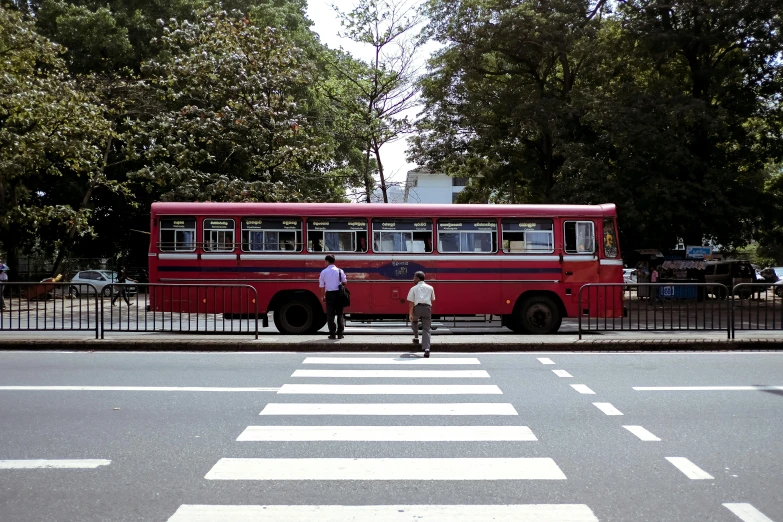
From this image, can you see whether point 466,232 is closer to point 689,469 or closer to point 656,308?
point 656,308

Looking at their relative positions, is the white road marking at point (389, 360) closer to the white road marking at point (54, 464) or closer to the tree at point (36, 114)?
the white road marking at point (54, 464)

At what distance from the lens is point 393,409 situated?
8.40 metres

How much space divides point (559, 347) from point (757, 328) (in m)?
4.46

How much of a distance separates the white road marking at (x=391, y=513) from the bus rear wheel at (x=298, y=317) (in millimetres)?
12063

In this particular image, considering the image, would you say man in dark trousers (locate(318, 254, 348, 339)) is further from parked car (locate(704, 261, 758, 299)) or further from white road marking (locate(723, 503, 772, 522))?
parked car (locate(704, 261, 758, 299))

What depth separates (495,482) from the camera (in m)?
5.68

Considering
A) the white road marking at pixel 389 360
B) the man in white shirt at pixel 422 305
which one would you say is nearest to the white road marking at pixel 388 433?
the white road marking at pixel 389 360

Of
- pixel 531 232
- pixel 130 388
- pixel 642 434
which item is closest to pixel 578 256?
pixel 531 232

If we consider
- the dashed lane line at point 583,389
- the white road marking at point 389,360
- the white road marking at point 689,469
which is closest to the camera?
the white road marking at point 689,469

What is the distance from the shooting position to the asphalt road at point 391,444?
5.15 metres

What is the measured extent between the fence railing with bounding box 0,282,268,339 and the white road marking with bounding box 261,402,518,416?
610 centimetres

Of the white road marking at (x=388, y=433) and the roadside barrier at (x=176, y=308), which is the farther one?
the roadside barrier at (x=176, y=308)

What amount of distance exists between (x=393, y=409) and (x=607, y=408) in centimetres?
233

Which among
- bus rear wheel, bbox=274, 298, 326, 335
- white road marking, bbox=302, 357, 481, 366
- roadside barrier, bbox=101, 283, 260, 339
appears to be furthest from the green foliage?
white road marking, bbox=302, 357, 481, 366
